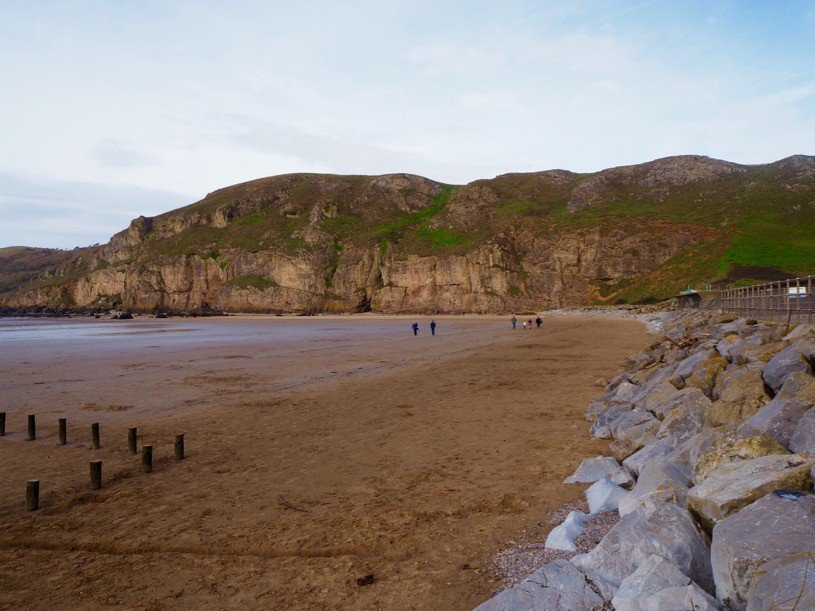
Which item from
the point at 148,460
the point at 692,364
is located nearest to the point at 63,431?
the point at 148,460

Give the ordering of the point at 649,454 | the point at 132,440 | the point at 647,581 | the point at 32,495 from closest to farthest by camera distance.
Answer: the point at 647,581, the point at 649,454, the point at 32,495, the point at 132,440

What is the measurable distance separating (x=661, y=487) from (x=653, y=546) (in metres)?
1.25

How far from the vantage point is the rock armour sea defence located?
3580 millimetres

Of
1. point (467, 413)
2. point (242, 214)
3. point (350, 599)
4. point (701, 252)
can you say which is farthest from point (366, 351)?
point (242, 214)

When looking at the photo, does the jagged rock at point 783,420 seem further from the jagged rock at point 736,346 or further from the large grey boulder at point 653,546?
the jagged rock at point 736,346

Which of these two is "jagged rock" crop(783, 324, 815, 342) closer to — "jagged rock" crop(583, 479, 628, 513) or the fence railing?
the fence railing

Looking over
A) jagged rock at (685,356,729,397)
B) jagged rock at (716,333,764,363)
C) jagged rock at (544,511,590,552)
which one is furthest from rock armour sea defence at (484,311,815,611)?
jagged rock at (716,333,764,363)

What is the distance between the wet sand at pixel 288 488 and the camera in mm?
5824

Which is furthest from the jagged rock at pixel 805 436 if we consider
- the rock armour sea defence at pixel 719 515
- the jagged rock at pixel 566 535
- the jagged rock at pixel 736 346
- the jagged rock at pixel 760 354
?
the jagged rock at pixel 736 346

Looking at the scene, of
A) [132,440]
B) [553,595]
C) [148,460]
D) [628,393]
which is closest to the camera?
[553,595]

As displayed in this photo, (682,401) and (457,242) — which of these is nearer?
(682,401)

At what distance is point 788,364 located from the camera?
7.46 metres

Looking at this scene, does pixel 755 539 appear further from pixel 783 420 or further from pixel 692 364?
pixel 692 364

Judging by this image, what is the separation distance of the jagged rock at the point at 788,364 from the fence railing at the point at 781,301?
5.86m
